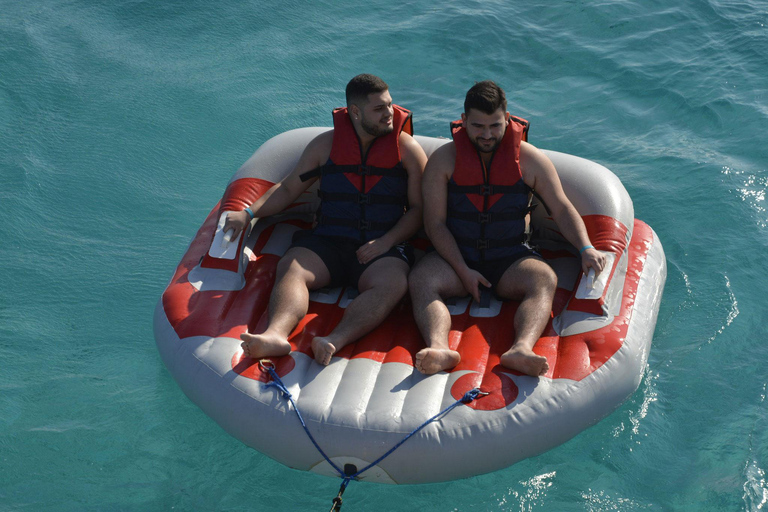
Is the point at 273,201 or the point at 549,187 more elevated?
the point at 549,187

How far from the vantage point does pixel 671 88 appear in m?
5.87

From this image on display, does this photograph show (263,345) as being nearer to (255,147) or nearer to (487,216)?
(487,216)

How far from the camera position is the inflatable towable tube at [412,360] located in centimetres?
279

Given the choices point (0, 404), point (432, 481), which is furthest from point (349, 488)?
point (0, 404)

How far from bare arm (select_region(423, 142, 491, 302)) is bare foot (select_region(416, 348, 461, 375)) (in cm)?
45

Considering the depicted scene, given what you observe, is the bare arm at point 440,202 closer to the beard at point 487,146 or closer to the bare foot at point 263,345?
the beard at point 487,146

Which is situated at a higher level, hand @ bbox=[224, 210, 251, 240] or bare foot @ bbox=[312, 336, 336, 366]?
hand @ bbox=[224, 210, 251, 240]

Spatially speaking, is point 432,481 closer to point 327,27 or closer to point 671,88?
point 671,88

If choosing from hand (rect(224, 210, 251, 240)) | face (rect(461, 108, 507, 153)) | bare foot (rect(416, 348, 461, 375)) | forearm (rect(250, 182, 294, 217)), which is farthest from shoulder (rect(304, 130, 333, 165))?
bare foot (rect(416, 348, 461, 375))

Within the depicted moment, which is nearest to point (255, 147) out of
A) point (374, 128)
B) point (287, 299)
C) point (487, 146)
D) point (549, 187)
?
point (374, 128)

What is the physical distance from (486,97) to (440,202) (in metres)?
0.51

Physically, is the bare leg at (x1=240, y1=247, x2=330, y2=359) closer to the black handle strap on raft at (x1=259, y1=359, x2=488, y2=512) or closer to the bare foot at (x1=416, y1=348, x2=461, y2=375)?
the black handle strap on raft at (x1=259, y1=359, x2=488, y2=512)

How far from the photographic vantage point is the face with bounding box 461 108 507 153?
3201 millimetres

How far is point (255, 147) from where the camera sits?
214 inches
